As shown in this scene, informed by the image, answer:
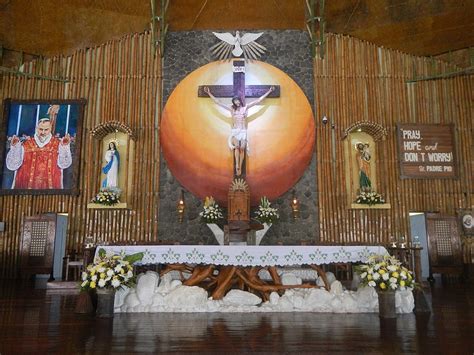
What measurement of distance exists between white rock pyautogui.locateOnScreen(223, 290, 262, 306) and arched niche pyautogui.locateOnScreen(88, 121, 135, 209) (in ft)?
17.1

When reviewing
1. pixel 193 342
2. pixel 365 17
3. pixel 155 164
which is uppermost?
pixel 365 17

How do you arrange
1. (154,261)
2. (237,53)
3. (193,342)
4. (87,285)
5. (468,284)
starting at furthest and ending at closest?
(237,53)
(468,284)
(154,261)
(87,285)
(193,342)

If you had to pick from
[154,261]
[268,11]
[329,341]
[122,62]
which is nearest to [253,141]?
[268,11]

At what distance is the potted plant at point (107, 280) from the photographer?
520 cm

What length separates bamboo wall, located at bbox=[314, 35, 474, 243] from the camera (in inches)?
415

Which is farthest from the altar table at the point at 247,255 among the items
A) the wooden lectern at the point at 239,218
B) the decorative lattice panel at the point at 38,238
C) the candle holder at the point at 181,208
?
the decorative lattice panel at the point at 38,238

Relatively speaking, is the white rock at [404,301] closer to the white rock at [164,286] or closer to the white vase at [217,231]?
the white rock at [164,286]

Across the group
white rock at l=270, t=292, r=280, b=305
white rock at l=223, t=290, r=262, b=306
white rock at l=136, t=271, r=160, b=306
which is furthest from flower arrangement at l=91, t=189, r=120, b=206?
white rock at l=270, t=292, r=280, b=305

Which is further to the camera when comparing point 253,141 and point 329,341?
point 253,141

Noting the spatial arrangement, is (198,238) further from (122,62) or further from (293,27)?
(293,27)

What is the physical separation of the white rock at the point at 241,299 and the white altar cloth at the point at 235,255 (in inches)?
16.4

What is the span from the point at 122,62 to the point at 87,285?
24.2 ft

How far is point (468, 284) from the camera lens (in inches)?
380

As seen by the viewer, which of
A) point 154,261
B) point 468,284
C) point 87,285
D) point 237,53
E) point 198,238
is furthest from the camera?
point 237,53
